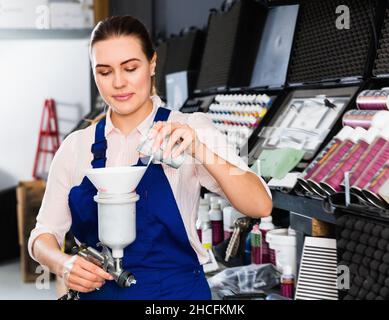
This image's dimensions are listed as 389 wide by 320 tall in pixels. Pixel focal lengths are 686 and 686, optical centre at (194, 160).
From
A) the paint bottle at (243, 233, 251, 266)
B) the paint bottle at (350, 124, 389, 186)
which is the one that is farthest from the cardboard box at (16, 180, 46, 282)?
the paint bottle at (350, 124, 389, 186)

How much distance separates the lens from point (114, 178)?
160 centimetres

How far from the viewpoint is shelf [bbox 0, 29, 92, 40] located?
26.4 feet

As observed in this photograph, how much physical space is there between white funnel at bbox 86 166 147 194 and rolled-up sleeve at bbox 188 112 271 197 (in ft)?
0.64

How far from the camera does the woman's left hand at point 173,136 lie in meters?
1.57

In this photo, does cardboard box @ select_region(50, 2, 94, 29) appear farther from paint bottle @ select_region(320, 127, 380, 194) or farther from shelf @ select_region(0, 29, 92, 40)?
paint bottle @ select_region(320, 127, 380, 194)

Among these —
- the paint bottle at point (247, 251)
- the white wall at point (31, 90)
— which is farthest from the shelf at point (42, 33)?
Result: the paint bottle at point (247, 251)

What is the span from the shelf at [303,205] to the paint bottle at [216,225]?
768 mm

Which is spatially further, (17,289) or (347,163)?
(17,289)

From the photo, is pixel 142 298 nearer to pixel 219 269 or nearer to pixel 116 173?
pixel 116 173

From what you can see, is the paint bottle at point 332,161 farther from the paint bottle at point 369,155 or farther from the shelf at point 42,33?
the shelf at point 42,33

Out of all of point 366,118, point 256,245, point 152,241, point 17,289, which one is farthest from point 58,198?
point 17,289

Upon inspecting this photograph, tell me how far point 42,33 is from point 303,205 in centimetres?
635

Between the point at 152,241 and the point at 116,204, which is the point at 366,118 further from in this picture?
the point at 116,204

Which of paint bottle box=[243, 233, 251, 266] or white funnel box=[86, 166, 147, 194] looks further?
paint bottle box=[243, 233, 251, 266]
